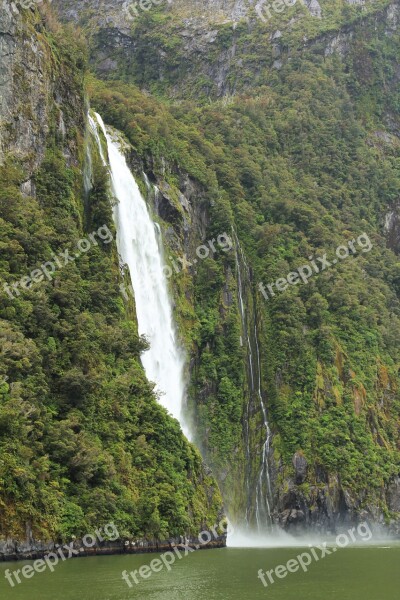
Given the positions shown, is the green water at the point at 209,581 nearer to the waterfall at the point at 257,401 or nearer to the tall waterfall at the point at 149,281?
the tall waterfall at the point at 149,281

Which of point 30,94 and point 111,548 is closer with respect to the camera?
point 111,548

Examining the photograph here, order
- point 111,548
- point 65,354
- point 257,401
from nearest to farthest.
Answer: point 111,548, point 65,354, point 257,401

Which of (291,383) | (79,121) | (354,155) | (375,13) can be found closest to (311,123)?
(354,155)

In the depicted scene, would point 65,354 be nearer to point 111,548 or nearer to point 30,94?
point 111,548

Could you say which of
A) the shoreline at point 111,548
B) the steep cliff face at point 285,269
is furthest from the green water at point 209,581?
the steep cliff face at point 285,269

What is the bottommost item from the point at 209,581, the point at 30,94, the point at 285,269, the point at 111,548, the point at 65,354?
the point at 209,581

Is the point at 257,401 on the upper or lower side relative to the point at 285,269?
lower

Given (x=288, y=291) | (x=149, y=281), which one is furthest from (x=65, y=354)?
(x=288, y=291)
